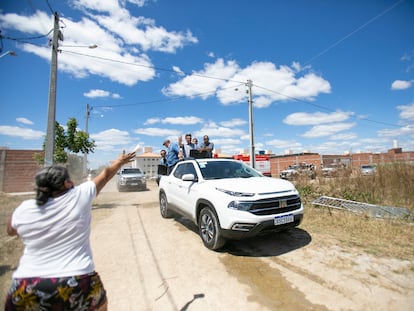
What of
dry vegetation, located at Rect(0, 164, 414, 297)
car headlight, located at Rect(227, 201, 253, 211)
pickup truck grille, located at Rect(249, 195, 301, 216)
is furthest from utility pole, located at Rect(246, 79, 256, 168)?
car headlight, located at Rect(227, 201, 253, 211)

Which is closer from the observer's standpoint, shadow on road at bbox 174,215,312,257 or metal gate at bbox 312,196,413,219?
shadow on road at bbox 174,215,312,257

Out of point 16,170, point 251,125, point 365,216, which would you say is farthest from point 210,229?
point 16,170

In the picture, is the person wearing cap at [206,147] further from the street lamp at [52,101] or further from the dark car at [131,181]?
the dark car at [131,181]

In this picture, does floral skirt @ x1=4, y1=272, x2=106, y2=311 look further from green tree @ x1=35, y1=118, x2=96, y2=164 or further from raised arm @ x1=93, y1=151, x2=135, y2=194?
green tree @ x1=35, y1=118, x2=96, y2=164

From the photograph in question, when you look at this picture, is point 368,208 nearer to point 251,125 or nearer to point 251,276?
point 251,276

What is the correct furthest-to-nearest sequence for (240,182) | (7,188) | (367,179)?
(7,188) → (367,179) → (240,182)

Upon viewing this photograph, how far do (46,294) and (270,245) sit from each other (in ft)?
12.5

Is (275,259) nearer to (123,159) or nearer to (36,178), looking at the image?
(123,159)

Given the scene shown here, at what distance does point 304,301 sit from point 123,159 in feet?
8.68

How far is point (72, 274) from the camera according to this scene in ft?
4.67

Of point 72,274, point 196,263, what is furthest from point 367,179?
point 72,274

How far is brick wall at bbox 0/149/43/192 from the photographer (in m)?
12.9

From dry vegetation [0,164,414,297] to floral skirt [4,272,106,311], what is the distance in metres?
2.37

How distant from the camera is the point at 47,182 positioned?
1.49 m
